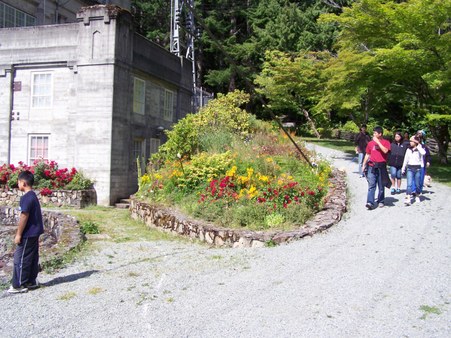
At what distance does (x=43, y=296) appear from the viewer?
5.86 m

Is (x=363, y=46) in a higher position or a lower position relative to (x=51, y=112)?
higher

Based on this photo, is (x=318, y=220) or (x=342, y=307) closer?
(x=342, y=307)

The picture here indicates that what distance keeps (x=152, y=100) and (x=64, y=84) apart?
3695 millimetres

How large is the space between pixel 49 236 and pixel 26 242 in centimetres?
555

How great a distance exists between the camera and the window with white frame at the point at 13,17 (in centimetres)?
2381

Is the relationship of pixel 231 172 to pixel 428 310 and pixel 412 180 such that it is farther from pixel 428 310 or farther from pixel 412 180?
pixel 428 310

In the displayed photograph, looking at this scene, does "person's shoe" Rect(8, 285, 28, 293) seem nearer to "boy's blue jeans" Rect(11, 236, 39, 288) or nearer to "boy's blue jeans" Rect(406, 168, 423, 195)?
"boy's blue jeans" Rect(11, 236, 39, 288)

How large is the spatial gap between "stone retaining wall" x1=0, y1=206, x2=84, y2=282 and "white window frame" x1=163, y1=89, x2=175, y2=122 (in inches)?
327

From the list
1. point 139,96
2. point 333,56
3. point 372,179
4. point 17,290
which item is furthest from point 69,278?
point 333,56

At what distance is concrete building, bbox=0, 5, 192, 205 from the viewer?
16219 millimetres

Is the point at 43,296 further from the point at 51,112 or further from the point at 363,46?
the point at 363,46

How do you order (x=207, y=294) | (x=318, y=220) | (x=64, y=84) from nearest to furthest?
1. (x=207, y=294)
2. (x=318, y=220)
3. (x=64, y=84)

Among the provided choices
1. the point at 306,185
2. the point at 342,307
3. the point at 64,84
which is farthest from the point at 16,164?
the point at 342,307

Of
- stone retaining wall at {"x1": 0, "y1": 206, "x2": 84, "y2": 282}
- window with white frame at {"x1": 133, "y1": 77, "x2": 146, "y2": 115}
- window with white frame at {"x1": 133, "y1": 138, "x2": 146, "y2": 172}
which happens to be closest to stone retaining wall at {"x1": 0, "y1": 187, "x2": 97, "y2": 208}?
stone retaining wall at {"x1": 0, "y1": 206, "x2": 84, "y2": 282}
